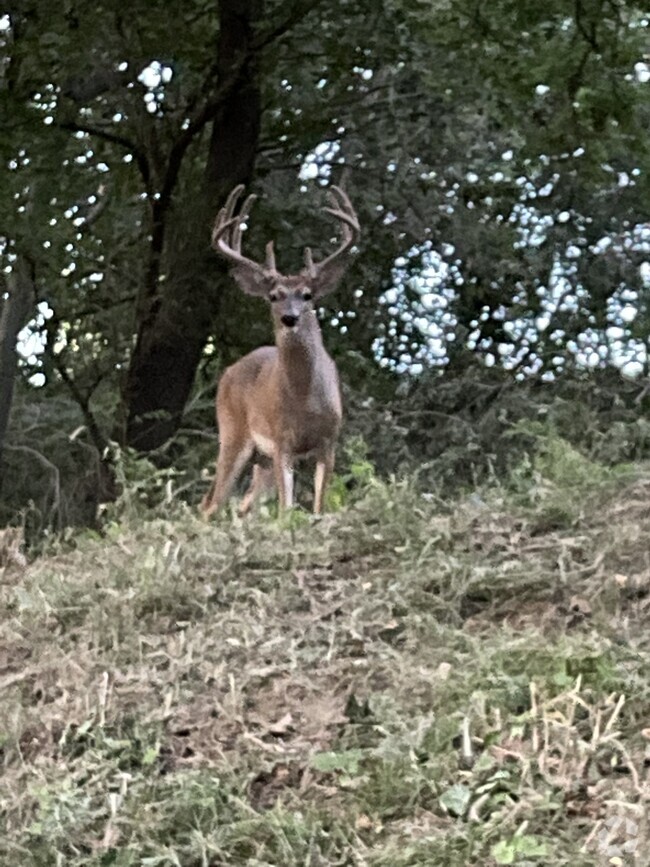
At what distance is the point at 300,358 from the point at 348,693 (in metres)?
4.01

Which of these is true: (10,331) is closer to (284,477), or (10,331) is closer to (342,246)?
(342,246)

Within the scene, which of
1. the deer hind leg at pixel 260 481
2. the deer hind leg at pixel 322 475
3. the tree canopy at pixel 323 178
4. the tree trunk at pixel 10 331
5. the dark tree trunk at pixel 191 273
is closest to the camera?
the deer hind leg at pixel 322 475

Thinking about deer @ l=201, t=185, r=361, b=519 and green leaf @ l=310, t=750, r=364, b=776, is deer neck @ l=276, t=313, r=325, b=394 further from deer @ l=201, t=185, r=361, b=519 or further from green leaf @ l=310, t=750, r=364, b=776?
green leaf @ l=310, t=750, r=364, b=776

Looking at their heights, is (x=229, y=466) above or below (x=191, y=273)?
below

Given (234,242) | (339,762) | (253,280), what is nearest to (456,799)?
(339,762)

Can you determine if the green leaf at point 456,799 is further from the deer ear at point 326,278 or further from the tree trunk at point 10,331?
the tree trunk at point 10,331

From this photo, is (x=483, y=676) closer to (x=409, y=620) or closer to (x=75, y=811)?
(x=409, y=620)

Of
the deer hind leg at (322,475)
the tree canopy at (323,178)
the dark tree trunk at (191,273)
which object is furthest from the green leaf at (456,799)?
the dark tree trunk at (191,273)

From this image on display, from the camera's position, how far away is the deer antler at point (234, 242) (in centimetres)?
763

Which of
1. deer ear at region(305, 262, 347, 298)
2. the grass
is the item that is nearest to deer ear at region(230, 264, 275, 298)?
deer ear at region(305, 262, 347, 298)

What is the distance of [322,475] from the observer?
292 inches

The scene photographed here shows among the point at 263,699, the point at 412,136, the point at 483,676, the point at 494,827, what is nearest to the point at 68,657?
the point at 263,699

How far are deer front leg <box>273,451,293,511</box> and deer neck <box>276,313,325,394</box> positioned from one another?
37 cm

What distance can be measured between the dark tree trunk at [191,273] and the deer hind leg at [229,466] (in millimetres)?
1398
